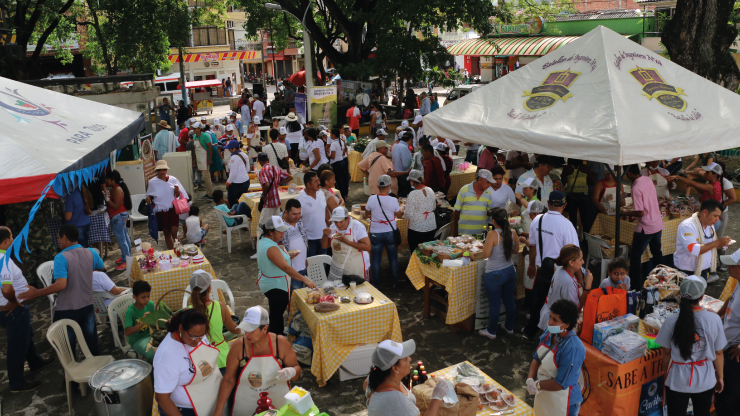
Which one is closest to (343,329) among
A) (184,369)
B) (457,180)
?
(184,369)

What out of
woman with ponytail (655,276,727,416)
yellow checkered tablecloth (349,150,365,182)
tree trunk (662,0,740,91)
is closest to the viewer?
woman with ponytail (655,276,727,416)

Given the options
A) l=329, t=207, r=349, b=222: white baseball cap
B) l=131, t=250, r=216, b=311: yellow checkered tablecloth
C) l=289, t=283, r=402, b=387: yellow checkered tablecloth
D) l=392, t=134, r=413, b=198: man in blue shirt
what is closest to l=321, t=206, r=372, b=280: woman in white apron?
l=329, t=207, r=349, b=222: white baseball cap

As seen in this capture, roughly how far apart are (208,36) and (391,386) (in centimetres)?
5091

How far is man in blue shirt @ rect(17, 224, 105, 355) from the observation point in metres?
5.73

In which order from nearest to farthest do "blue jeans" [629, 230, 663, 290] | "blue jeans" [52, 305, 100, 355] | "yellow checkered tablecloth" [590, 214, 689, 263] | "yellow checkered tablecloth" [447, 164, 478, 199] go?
"blue jeans" [52, 305, 100, 355], "blue jeans" [629, 230, 663, 290], "yellow checkered tablecloth" [590, 214, 689, 263], "yellow checkered tablecloth" [447, 164, 478, 199]

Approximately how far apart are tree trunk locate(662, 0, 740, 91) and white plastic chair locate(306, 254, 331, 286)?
34.2 ft

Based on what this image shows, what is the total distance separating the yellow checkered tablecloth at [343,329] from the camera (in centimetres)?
578

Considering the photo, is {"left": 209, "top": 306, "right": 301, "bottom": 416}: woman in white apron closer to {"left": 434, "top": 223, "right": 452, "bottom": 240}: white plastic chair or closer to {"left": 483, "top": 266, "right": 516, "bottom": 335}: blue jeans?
{"left": 483, "top": 266, "right": 516, "bottom": 335}: blue jeans

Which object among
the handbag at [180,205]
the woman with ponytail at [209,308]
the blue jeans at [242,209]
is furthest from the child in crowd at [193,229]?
the woman with ponytail at [209,308]

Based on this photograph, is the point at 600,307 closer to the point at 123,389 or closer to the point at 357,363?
the point at 357,363

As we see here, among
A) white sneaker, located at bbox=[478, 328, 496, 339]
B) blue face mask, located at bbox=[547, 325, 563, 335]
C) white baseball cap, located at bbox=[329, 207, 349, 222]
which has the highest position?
white baseball cap, located at bbox=[329, 207, 349, 222]

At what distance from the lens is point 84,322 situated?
604 cm

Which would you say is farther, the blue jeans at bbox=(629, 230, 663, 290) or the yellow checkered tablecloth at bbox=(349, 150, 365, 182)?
the yellow checkered tablecloth at bbox=(349, 150, 365, 182)

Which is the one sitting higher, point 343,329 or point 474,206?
point 474,206
